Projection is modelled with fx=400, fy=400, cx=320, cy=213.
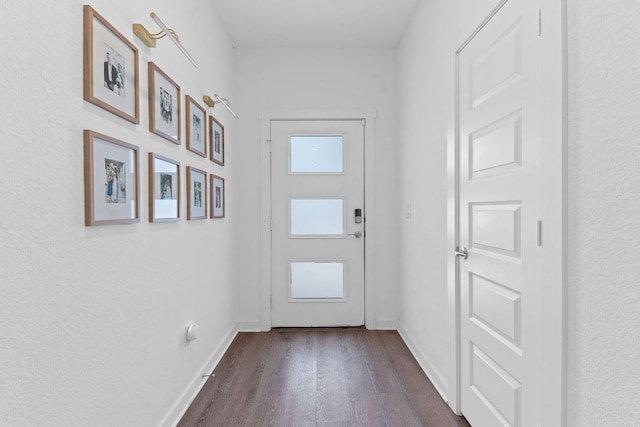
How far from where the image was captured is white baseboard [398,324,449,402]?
2395 mm

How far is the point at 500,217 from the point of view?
1.70 m

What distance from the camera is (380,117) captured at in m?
3.74

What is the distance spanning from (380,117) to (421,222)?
129cm

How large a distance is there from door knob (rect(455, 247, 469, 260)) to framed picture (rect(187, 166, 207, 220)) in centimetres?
154

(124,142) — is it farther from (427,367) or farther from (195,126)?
(427,367)

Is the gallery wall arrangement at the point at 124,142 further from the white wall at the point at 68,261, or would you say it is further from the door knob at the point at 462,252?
the door knob at the point at 462,252

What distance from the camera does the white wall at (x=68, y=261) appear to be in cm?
102

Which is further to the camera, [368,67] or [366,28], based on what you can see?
[368,67]

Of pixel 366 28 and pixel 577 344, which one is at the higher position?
pixel 366 28

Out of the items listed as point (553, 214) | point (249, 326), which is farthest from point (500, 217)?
point (249, 326)

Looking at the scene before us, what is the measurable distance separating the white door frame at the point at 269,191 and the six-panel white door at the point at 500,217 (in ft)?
5.25

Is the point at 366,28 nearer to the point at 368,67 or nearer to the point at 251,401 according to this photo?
the point at 368,67

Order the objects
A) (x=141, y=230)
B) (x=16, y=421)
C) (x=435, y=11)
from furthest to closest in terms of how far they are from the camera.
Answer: (x=435, y=11) → (x=141, y=230) → (x=16, y=421)

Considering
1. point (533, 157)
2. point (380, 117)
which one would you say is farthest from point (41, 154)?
point (380, 117)
